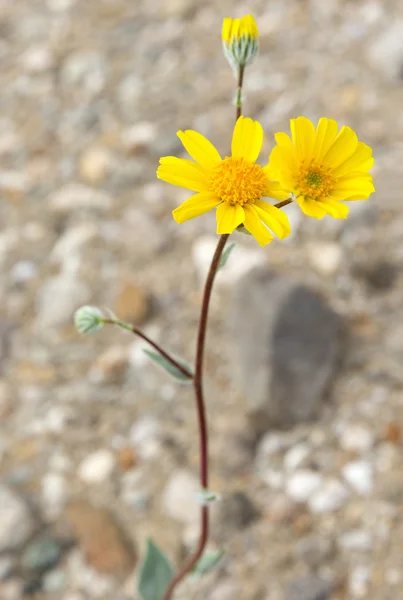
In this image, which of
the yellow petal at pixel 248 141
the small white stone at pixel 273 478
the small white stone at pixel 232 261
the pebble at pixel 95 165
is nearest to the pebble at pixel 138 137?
the pebble at pixel 95 165

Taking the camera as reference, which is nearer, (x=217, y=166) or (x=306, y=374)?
(x=217, y=166)

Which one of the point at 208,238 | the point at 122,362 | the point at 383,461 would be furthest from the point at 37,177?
the point at 383,461

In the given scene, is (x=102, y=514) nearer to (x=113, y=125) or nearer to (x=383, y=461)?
(x=383, y=461)

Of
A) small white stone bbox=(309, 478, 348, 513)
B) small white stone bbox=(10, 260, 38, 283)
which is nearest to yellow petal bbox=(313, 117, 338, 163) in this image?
small white stone bbox=(309, 478, 348, 513)

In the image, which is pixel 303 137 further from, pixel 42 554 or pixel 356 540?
pixel 42 554

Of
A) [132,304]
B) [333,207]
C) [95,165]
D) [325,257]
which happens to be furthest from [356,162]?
[95,165]
